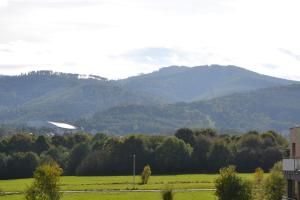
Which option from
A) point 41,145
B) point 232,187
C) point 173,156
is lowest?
point 232,187

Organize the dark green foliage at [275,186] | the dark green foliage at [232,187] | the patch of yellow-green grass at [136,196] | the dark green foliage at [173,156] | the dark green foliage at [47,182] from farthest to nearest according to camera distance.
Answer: the dark green foliage at [173,156]
the patch of yellow-green grass at [136,196]
the dark green foliage at [47,182]
the dark green foliage at [275,186]
the dark green foliage at [232,187]

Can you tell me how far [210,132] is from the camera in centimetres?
15100

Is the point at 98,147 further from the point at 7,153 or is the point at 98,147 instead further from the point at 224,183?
the point at 224,183

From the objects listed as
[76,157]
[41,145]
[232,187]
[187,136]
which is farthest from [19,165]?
[232,187]

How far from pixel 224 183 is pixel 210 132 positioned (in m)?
99.1

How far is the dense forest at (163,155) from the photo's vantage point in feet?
444

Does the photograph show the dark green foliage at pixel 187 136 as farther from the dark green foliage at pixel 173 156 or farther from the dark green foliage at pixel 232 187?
the dark green foliage at pixel 232 187

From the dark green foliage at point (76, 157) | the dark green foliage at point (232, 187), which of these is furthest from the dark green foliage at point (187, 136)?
the dark green foliage at point (232, 187)

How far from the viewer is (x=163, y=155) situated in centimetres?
13750

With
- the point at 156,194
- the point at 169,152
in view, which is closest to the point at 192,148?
the point at 169,152

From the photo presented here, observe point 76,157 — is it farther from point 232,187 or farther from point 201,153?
point 232,187

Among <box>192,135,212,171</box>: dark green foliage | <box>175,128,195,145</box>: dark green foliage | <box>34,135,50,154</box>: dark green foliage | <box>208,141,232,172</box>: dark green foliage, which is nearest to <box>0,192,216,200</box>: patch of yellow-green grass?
<box>208,141,232,172</box>: dark green foliage

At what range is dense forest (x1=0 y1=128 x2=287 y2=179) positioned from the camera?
13538cm

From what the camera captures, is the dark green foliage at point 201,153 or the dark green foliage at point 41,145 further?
the dark green foliage at point 41,145
